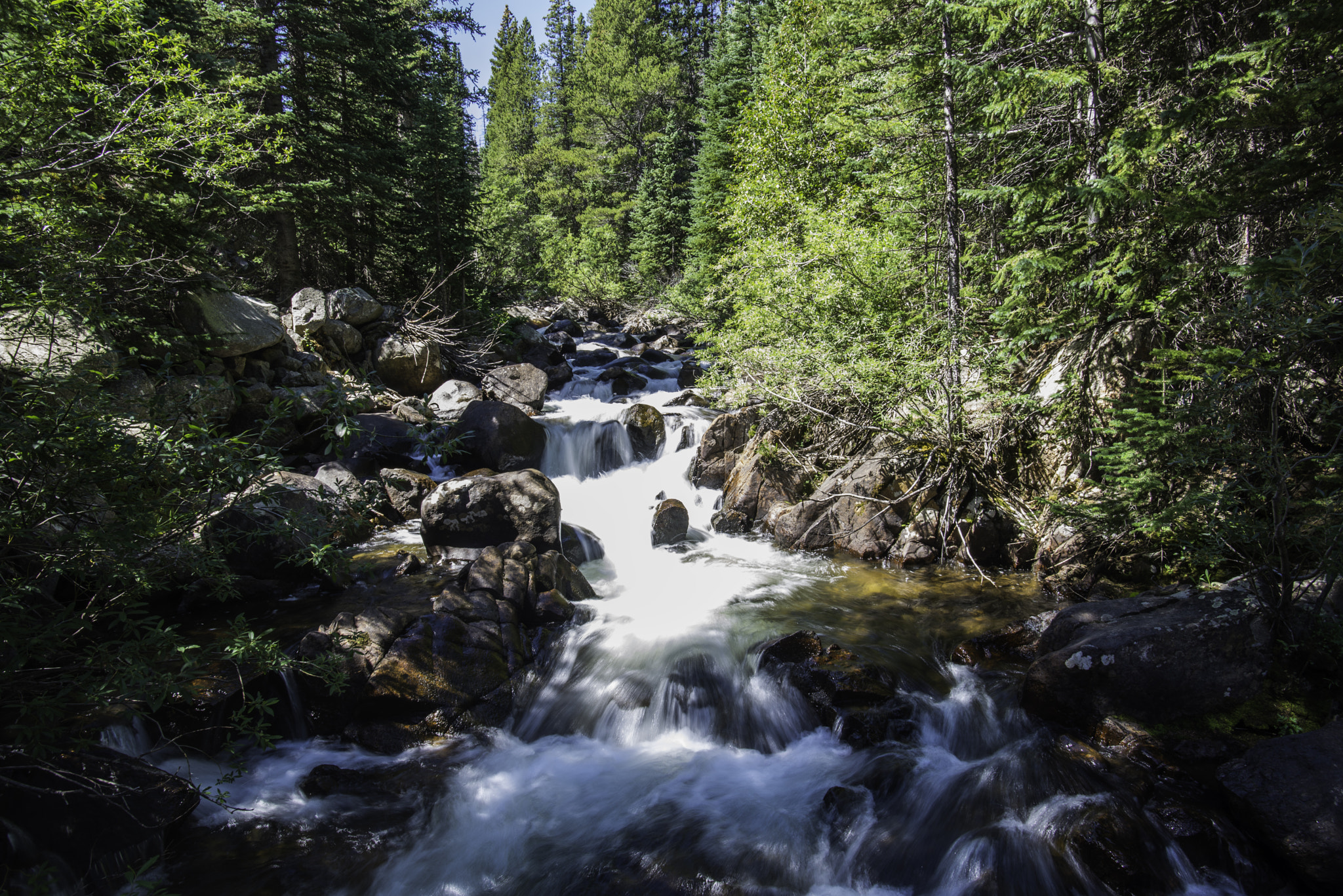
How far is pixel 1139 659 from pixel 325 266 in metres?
19.8

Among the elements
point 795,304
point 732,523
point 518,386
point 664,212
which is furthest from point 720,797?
point 664,212

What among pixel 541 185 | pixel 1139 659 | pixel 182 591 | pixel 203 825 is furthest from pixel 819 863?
pixel 541 185

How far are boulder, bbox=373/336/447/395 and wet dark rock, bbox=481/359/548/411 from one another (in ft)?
4.93

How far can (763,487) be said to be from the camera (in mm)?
11500

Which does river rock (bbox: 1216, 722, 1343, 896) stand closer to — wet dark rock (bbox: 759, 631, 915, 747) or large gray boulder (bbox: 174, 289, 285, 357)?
wet dark rock (bbox: 759, 631, 915, 747)

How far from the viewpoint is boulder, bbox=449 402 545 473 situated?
12938mm

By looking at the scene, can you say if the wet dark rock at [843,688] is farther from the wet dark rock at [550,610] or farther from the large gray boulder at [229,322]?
the large gray boulder at [229,322]

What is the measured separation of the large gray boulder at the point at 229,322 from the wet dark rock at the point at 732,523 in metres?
9.46

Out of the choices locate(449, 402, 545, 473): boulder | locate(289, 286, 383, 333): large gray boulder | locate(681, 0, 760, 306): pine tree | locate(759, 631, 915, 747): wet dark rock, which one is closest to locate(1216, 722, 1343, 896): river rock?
locate(759, 631, 915, 747): wet dark rock

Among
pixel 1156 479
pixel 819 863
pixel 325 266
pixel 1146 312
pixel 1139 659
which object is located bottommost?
pixel 819 863

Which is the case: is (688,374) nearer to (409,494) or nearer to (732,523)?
(732,523)

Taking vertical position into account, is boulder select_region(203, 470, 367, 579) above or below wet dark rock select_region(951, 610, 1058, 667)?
above

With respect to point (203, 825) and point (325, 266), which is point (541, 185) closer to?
point (325, 266)

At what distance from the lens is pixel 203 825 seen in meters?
4.82
